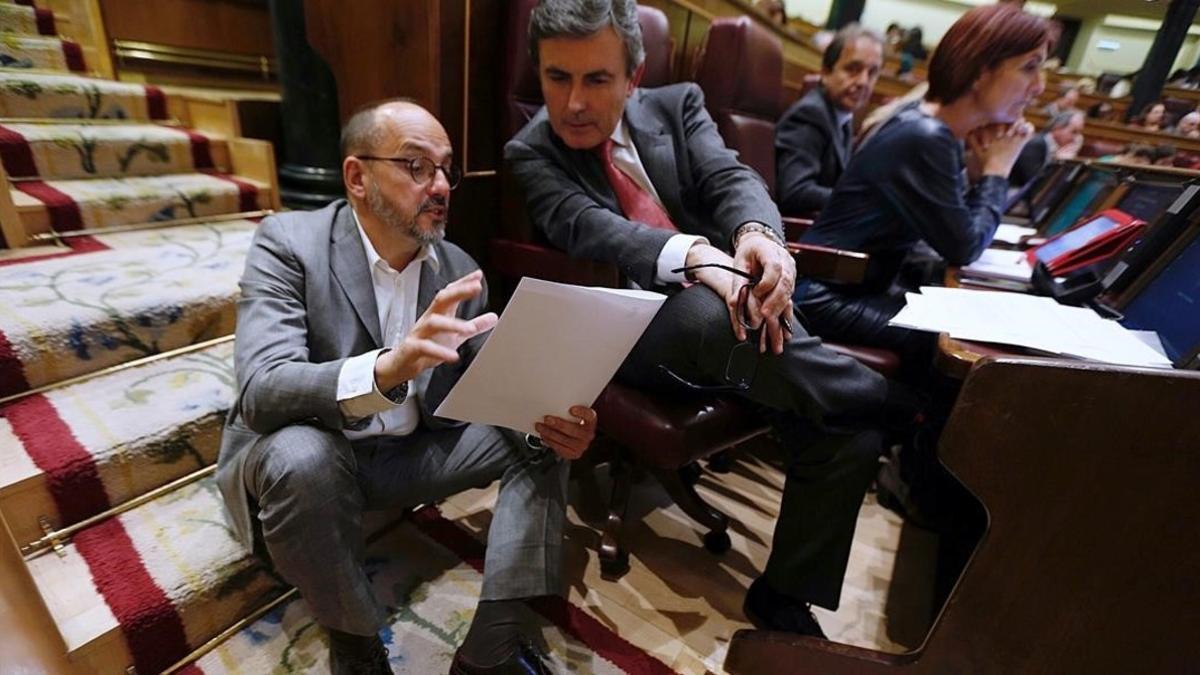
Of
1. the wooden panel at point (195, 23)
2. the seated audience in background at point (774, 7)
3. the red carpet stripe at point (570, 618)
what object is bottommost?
the red carpet stripe at point (570, 618)

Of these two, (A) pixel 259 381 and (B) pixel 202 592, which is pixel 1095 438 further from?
(B) pixel 202 592

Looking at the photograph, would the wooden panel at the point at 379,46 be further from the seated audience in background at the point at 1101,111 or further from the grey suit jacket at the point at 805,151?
the seated audience in background at the point at 1101,111

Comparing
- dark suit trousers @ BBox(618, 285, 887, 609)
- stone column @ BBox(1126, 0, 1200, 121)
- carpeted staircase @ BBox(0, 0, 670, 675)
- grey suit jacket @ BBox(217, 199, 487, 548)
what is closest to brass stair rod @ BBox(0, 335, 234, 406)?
carpeted staircase @ BBox(0, 0, 670, 675)

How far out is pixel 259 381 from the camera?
32.8 inches

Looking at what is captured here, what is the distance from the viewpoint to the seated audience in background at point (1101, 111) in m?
5.76

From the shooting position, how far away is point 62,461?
39.1 inches

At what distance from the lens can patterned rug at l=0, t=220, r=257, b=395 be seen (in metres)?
1.13

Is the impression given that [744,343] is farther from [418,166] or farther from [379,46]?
[379,46]

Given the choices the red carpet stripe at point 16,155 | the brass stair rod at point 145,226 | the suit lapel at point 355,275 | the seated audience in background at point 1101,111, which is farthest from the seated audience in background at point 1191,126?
the red carpet stripe at point 16,155

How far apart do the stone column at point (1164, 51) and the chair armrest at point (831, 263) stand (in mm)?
7386

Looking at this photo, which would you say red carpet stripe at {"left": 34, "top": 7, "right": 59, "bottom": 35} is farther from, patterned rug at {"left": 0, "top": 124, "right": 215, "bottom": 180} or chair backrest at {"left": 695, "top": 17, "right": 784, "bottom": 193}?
chair backrest at {"left": 695, "top": 17, "right": 784, "bottom": 193}

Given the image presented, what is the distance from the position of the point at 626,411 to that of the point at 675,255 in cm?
31

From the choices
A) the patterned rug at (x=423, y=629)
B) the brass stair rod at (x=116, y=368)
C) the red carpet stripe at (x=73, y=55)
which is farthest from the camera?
the red carpet stripe at (x=73, y=55)

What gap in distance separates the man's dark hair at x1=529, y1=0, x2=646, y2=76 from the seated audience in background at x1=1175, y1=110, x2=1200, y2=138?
20.9 ft
